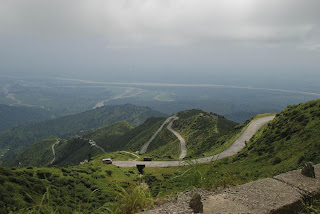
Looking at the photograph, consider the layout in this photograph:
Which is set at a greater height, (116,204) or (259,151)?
(116,204)

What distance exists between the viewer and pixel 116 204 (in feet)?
18.1

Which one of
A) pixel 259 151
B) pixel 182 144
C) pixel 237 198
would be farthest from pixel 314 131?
pixel 182 144

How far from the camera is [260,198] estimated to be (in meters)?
5.98

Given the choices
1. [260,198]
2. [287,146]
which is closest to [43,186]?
[260,198]

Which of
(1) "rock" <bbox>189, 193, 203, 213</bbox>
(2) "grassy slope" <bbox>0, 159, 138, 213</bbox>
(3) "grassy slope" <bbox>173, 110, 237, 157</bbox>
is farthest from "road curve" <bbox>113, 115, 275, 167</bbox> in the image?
(1) "rock" <bbox>189, 193, 203, 213</bbox>

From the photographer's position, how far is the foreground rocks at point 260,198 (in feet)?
18.1

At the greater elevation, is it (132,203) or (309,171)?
(309,171)

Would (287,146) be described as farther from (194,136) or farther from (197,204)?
(194,136)

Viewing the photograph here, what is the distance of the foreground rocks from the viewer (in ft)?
18.1

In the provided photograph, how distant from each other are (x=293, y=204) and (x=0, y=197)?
21334 mm

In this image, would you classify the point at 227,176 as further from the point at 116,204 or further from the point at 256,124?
the point at 256,124

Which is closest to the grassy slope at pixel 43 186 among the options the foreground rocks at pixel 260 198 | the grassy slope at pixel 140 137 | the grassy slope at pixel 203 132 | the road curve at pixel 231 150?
the foreground rocks at pixel 260 198

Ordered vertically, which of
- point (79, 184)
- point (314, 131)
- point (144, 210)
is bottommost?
point (79, 184)

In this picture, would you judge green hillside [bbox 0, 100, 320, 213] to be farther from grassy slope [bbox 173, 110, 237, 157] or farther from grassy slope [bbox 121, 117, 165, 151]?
grassy slope [bbox 121, 117, 165, 151]
